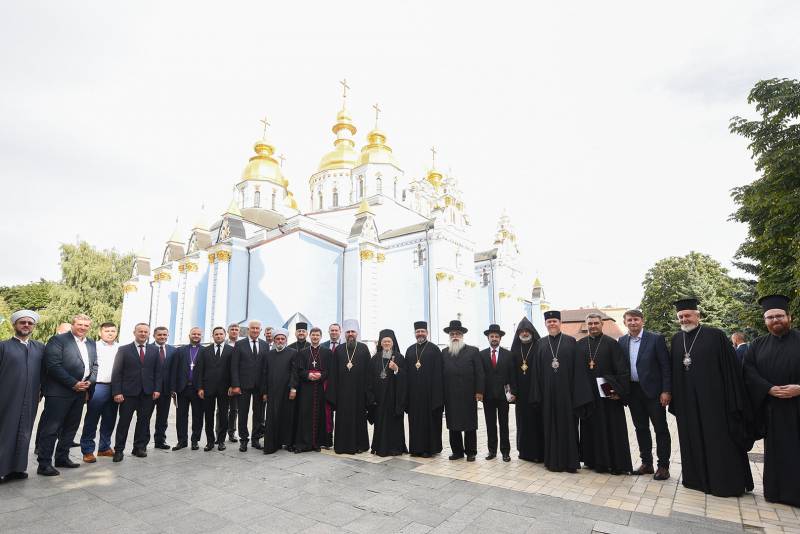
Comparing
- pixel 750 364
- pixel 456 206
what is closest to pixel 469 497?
pixel 750 364

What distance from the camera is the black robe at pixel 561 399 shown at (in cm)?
569

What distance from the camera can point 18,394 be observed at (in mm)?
5195

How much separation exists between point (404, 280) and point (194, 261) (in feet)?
36.3

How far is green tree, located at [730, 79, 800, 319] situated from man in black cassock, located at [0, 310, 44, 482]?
612 inches

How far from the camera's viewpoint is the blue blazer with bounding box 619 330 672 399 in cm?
534

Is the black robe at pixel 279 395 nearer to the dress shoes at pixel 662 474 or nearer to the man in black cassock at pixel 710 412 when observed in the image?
the dress shoes at pixel 662 474

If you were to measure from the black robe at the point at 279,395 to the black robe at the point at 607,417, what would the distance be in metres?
4.39

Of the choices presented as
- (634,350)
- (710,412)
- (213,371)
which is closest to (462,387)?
(634,350)

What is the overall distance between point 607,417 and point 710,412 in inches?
47.3

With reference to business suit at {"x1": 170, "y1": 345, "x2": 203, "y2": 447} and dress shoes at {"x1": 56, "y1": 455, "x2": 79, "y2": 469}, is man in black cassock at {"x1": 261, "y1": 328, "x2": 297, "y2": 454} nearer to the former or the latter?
business suit at {"x1": 170, "y1": 345, "x2": 203, "y2": 447}

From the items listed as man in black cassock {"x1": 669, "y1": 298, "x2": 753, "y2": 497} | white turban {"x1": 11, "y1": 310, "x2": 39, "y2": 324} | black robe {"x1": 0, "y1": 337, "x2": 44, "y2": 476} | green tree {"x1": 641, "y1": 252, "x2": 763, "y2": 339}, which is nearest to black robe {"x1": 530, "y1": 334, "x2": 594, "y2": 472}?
man in black cassock {"x1": 669, "y1": 298, "x2": 753, "y2": 497}

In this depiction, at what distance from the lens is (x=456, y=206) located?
29.5 meters

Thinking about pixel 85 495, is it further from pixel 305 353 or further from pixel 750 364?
pixel 750 364

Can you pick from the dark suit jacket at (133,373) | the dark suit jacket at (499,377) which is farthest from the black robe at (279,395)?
the dark suit jacket at (499,377)
